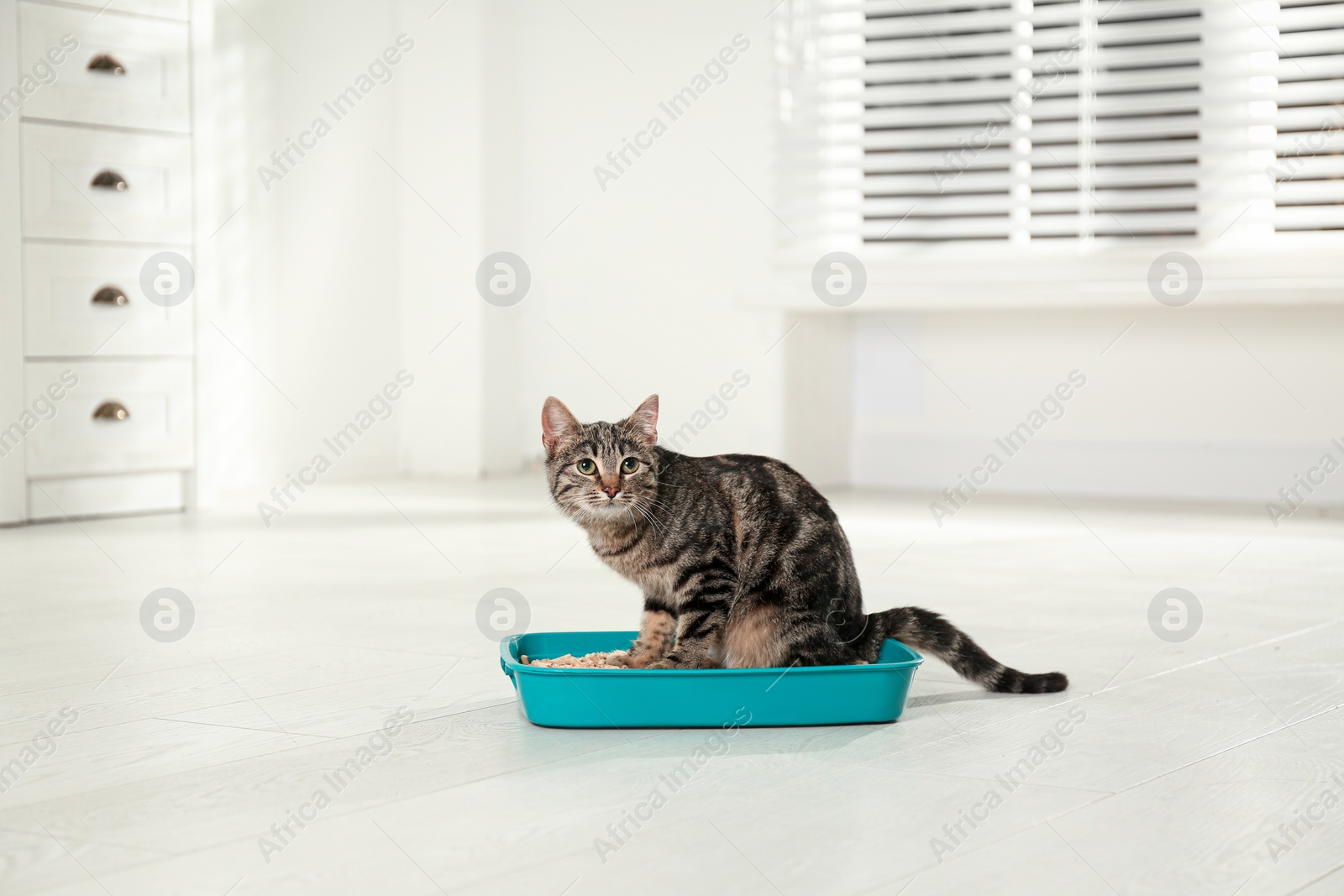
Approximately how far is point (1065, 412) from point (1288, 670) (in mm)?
3051

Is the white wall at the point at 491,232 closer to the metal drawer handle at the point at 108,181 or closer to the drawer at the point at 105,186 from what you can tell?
the drawer at the point at 105,186

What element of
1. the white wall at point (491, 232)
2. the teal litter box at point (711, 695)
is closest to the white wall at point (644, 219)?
the white wall at point (491, 232)

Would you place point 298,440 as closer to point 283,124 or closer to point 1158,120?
point 283,124

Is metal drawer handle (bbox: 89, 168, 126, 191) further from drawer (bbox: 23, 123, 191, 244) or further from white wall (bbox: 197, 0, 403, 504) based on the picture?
white wall (bbox: 197, 0, 403, 504)

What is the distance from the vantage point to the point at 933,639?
2.10 metres

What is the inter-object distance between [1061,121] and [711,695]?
3.84 m

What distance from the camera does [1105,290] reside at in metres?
4.89

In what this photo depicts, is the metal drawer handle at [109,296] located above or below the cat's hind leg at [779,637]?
above

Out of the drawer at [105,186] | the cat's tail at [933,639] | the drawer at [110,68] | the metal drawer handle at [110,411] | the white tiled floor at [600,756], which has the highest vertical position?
the drawer at [110,68]

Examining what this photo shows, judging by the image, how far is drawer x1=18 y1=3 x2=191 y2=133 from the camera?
432 centimetres

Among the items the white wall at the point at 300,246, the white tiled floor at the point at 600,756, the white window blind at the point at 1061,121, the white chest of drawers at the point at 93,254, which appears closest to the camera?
the white tiled floor at the point at 600,756

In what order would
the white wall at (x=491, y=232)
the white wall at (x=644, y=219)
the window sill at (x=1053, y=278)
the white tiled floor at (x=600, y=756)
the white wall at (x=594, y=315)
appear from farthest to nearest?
the white wall at (x=644, y=219) → the white wall at (x=491, y=232) → the white wall at (x=594, y=315) → the window sill at (x=1053, y=278) → the white tiled floor at (x=600, y=756)

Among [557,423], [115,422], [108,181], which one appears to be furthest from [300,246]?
[557,423]

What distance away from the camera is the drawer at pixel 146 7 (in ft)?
14.6
